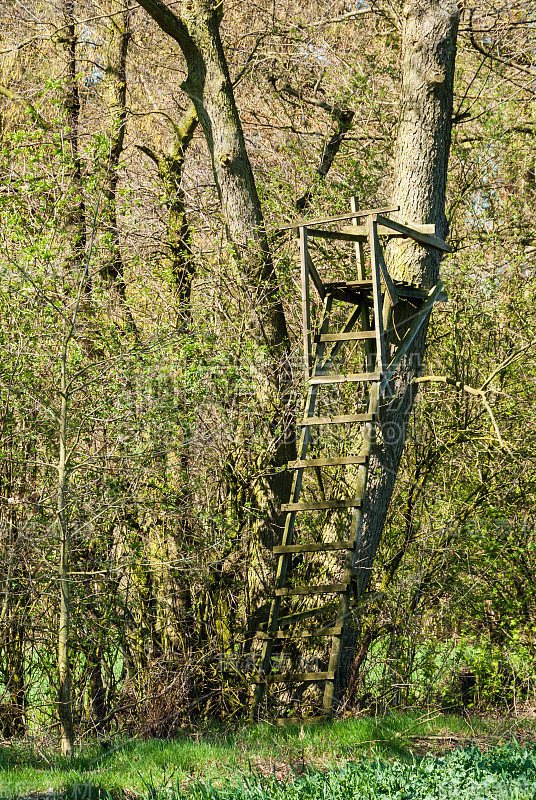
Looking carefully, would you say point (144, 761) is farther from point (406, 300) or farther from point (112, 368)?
point (406, 300)

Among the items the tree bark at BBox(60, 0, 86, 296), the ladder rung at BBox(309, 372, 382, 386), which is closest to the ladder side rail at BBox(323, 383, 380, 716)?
the ladder rung at BBox(309, 372, 382, 386)

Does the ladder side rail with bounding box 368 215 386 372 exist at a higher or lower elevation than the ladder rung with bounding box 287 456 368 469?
higher

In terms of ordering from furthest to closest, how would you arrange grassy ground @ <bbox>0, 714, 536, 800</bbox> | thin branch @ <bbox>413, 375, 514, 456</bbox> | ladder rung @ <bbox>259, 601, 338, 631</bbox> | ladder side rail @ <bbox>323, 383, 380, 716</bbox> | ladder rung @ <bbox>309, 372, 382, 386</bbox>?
thin branch @ <bbox>413, 375, 514, 456</bbox>, ladder rung @ <bbox>259, 601, 338, 631</bbox>, ladder rung @ <bbox>309, 372, 382, 386</bbox>, ladder side rail @ <bbox>323, 383, 380, 716</bbox>, grassy ground @ <bbox>0, 714, 536, 800</bbox>

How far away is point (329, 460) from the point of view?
6.92 m

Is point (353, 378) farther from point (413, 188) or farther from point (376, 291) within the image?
point (413, 188)

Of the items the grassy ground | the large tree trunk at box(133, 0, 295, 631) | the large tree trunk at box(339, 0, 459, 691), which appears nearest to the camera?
the grassy ground

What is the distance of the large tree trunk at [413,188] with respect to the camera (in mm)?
7711

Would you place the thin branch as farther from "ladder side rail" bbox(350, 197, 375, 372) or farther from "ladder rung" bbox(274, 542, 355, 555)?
"ladder rung" bbox(274, 542, 355, 555)

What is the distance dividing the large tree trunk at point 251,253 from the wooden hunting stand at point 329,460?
312 mm

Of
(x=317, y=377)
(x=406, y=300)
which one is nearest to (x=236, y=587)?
(x=317, y=377)

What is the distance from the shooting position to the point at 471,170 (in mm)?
9375

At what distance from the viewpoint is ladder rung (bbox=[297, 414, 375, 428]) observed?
22.5ft

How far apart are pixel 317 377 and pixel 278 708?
2.79m

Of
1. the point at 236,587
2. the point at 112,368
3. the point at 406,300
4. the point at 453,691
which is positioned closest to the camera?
the point at 112,368
